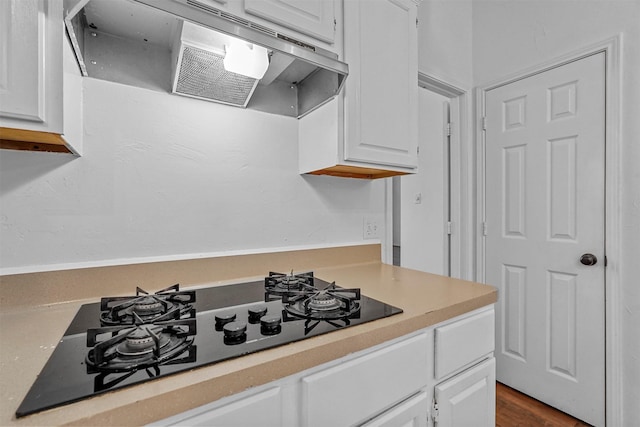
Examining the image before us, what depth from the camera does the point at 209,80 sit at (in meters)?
1.14

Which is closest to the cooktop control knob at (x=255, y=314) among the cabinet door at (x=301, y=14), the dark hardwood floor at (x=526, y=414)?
the cabinet door at (x=301, y=14)

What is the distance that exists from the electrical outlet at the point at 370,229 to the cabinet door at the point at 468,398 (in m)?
0.79

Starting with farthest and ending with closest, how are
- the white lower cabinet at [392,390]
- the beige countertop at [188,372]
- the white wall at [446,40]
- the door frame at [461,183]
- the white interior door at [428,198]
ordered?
the white interior door at [428,198] → the door frame at [461,183] → the white wall at [446,40] → the white lower cabinet at [392,390] → the beige countertop at [188,372]

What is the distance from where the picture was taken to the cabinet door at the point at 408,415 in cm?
83

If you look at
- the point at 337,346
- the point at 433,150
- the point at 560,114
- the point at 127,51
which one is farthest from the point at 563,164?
the point at 127,51

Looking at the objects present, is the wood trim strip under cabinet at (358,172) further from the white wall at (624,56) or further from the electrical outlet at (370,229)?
the white wall at (624,56)

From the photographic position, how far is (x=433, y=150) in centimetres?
247

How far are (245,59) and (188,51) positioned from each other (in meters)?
0.18

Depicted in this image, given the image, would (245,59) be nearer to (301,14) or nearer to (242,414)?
(301,14)

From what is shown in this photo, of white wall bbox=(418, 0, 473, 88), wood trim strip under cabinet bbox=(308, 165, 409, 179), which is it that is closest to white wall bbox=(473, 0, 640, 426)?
white wall bbox=(418, 0, 473, 88)

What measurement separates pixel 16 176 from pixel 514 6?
2.71 meters

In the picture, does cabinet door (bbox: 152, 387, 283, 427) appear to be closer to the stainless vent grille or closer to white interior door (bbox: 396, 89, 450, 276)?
the stainless vent grille

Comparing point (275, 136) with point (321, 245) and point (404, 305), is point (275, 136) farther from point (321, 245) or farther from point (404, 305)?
point (404, 305)

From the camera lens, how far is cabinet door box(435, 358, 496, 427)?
989mm
